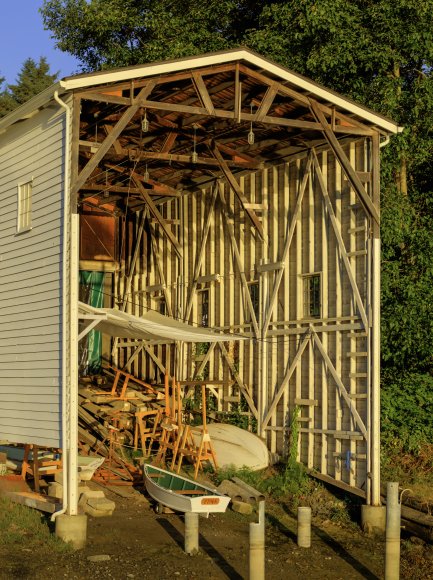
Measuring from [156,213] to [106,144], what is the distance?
26.4 ft

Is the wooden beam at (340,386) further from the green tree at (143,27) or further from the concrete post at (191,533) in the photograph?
the green tree at (143,27)

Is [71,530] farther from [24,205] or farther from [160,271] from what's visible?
[160,271]

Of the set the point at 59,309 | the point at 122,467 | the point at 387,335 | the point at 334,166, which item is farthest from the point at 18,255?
the point at 387,335

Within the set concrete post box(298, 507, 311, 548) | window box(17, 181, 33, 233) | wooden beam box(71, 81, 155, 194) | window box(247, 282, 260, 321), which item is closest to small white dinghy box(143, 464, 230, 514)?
concrete post box(298, 507, 311, 548)

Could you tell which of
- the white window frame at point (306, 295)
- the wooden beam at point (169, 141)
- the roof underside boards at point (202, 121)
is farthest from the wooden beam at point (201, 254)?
the white window frame at point (306, 295)

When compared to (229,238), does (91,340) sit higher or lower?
lower

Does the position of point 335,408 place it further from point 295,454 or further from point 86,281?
point 86,281

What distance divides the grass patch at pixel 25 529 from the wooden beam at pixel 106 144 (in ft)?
20.0

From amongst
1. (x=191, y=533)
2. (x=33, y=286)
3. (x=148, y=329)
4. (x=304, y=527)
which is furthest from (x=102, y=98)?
(x=304, y=527)

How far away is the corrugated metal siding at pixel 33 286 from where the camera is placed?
1752 cm

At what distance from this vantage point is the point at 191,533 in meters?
15.9

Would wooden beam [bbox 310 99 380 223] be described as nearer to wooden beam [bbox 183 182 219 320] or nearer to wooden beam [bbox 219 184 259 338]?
wooden beam [bbox 219 184 259 338]

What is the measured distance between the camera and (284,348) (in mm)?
22469

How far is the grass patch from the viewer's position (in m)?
16.0
